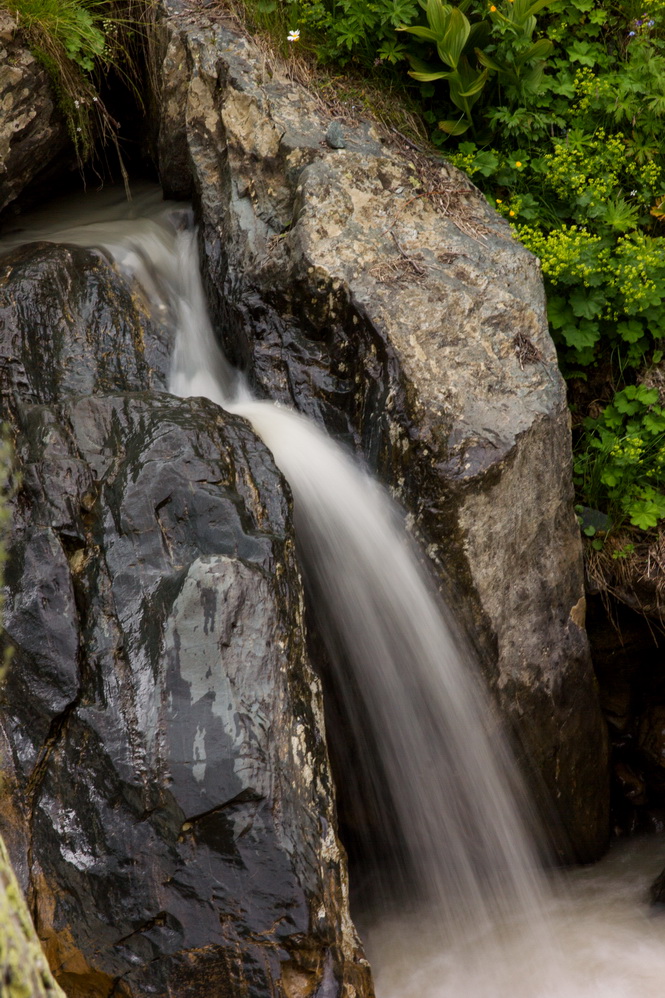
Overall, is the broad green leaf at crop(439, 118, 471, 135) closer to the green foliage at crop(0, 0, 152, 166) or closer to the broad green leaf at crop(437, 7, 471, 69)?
the broad green leaf at crop(437, 7, 471, 69)

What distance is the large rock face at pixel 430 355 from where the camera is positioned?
3338 mm

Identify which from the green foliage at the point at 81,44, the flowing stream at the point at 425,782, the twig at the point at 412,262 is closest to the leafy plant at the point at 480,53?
the twig at the point at 412,262

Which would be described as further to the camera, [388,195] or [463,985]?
[388,195]

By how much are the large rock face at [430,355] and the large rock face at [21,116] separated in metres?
0.83

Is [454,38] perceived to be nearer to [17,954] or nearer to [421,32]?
[421,32]

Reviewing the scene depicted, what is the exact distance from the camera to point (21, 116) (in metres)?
4.05

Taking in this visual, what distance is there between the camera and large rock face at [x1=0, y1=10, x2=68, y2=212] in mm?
3951

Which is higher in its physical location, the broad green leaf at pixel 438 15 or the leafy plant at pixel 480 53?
the broad green leaf at pixel 438 15

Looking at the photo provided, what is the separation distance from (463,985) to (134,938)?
1.50 m

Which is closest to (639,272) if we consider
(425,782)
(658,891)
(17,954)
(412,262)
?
(412,262)

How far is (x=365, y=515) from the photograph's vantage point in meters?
3.34

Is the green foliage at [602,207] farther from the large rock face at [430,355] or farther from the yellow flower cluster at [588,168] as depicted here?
the large rock face at [430,355]

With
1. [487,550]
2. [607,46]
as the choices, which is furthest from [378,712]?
[607,46]

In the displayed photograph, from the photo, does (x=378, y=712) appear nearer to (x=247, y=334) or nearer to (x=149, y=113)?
(x=247, y=334)
